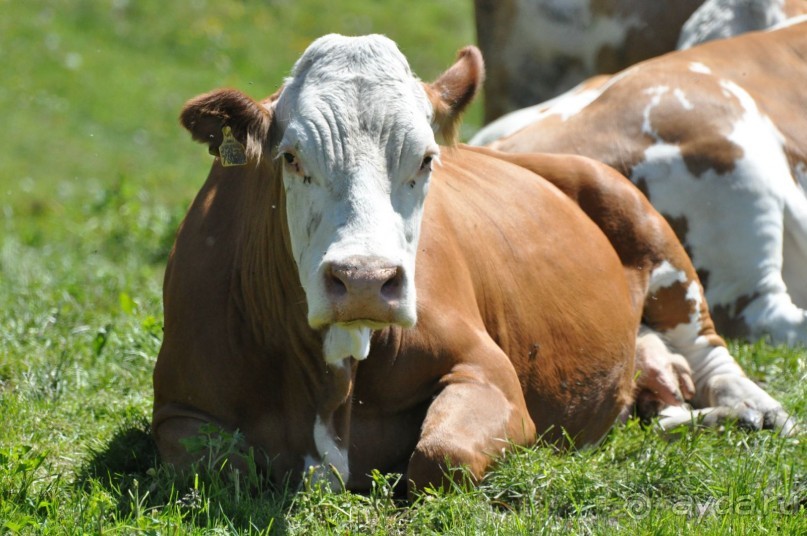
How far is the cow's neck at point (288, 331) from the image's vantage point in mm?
5164

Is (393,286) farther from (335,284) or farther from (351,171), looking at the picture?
(351,171)

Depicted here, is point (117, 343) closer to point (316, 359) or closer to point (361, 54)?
point (316, 359)

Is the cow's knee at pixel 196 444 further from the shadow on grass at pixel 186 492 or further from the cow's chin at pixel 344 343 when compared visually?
the cow's chin at pixel 344 343

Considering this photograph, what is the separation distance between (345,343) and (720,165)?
143 inches

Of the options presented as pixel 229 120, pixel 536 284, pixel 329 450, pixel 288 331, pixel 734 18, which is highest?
pixel 229 120

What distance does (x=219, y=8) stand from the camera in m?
22.5

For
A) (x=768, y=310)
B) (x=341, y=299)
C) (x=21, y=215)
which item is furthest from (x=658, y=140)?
(x=21, y=215)

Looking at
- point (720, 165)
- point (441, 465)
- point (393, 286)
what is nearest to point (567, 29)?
point (720, 165)

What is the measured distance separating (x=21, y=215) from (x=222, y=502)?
913cm

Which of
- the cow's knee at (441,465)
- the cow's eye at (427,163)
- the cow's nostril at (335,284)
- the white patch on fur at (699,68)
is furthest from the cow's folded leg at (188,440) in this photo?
the white patch on fur at (699,68)

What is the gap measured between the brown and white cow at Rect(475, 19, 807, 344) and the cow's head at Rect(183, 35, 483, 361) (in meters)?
2.98

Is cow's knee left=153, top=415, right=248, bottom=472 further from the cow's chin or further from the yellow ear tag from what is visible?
the yellow ear tag

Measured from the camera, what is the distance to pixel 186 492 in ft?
16.1

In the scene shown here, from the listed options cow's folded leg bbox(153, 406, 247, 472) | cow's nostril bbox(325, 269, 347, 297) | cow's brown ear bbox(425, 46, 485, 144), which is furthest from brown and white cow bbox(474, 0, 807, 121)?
cow's nostril bbox(325, 269, 347, 297)
